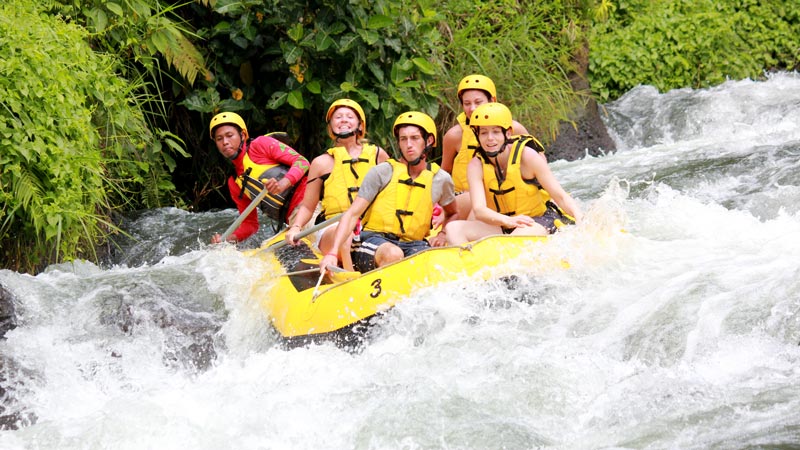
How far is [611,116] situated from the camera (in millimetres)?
11133

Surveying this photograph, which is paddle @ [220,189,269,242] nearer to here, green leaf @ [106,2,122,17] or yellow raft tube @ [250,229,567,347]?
yellow raft tube @ [250,229,567,347]

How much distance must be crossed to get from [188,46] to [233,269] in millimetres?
2545

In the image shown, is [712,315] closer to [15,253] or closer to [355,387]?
[355,387]

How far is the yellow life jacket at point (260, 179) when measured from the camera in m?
7.07

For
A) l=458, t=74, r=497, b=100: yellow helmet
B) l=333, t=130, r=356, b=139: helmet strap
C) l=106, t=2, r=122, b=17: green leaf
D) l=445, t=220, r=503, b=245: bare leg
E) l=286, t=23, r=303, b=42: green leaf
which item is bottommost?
l=445, t=220, r=503, b=245: bare leg

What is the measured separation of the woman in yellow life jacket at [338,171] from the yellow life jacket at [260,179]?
1.99 ft

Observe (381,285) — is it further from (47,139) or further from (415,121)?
(47,139)

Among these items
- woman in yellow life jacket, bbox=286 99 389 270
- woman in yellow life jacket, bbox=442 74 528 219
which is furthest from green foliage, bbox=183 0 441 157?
woman in yellow life jacket, bbox=286 99 389 270

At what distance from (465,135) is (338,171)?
3.45 feet

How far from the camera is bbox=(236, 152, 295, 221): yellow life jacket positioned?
7.07 metres

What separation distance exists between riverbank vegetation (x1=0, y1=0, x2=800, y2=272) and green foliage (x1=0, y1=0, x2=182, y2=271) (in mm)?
12

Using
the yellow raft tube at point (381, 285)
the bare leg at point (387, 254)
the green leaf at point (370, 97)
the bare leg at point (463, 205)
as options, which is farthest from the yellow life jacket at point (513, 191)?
the green leaf at point (370, 97)

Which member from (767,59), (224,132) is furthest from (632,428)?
(767,59)

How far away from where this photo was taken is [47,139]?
641 centimetres
